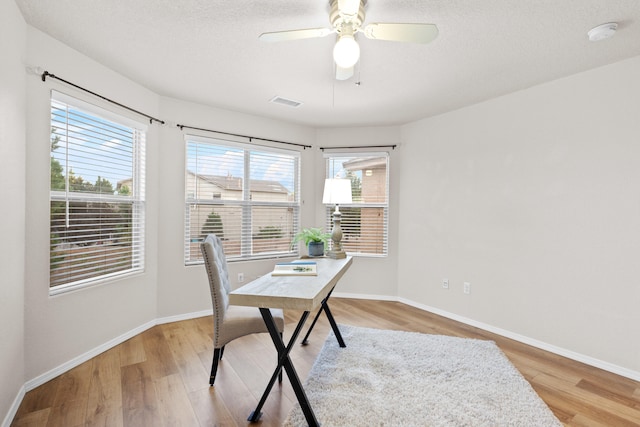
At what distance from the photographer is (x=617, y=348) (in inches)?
100

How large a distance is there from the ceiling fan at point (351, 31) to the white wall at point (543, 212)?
1.99 meters

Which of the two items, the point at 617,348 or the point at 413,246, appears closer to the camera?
the point at 617,348

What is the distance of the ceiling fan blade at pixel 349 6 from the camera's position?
1.65 m

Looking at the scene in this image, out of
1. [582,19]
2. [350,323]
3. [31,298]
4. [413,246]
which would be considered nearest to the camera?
[582,19]

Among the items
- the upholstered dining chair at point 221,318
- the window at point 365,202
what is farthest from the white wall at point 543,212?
the upholstered dining chair at point 221,318

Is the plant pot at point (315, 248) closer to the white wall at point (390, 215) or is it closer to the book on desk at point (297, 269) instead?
the book on desk at point (297, 269)

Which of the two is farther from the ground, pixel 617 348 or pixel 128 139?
pixel 128 139

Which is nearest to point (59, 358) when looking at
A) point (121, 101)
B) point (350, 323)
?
point (121, 101)

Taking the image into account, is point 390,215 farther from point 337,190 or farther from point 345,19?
point 345,19

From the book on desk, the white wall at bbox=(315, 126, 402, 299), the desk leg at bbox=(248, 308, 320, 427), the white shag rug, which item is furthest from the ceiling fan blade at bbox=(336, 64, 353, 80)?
the white wall at bbox=(315, 126, 402, 299)

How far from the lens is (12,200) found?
1.92 metres

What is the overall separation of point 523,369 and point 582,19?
252cm

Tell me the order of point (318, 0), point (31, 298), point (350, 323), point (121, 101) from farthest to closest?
point (350, 323) → point (121, 101) → point (31, 298) → point (318, 0)

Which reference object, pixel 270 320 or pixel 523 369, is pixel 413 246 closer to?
pixel 523 369
